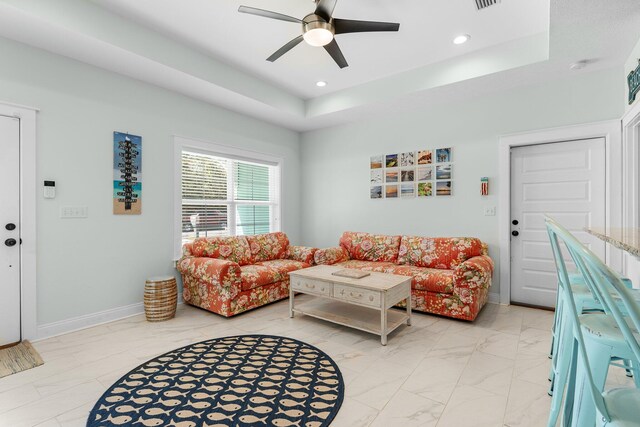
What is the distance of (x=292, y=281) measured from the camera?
11.3 feet

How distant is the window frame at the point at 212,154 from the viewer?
13.0 feet

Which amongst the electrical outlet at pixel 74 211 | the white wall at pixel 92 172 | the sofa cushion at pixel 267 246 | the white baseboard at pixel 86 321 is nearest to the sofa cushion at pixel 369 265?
the sofa cushion at pixel 267 246

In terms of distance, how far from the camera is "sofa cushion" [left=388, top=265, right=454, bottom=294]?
3.30 metres

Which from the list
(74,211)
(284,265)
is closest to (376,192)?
(284,265)

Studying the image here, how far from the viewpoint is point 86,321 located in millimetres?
3176

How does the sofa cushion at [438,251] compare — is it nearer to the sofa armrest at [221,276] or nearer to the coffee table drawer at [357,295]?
the coffee table drawer at [357,295]

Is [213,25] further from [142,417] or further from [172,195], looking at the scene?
[142,417]

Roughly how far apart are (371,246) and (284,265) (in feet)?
4.13

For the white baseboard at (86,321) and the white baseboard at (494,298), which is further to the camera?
the white baseboard at (494,298)

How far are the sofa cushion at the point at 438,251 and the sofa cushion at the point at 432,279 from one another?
8.8 inches

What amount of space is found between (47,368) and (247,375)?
4.99 ft

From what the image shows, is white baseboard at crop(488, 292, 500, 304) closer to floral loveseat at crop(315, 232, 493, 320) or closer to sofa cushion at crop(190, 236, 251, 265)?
floral loveseat at crop(315, 232, 493, 320)

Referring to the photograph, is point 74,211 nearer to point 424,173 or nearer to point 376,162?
point 376,162

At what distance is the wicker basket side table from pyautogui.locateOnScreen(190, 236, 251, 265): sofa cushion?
590mm
